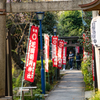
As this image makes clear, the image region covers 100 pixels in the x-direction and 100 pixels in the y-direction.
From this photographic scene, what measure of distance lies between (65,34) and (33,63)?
24342mm

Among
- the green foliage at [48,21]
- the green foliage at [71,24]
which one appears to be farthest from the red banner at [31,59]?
the green foliage at [71,24]

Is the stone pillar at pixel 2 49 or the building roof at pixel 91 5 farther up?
the building roof at pixel 91 5

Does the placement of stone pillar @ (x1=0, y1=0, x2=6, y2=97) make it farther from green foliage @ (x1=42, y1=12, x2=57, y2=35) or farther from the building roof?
green foliage @ (x1=42, y1=12, x2=57, y2=35)

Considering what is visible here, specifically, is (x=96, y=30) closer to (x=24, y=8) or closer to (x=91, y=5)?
(x=91, y=5)

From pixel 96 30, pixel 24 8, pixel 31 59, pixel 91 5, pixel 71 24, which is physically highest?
pixel 71 24

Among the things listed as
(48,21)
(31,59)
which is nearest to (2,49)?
(31,59)

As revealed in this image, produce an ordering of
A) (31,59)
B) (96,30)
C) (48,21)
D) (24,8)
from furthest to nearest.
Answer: (48,21) < (31,59) < (24,8) < (96,30)

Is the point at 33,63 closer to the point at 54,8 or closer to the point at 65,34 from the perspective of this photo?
the point at 54,8

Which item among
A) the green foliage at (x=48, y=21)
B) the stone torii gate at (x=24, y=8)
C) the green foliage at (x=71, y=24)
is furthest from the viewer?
the green foliage at (x=71, y=24)

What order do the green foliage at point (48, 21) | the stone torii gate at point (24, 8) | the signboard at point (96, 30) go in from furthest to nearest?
the green foliage at point (48, 21) → the stone torii gate at point (24, 8) → the signboard at point (96, 30)

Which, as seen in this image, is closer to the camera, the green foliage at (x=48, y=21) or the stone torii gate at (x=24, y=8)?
the stone torii gate at (x=24, y=8)

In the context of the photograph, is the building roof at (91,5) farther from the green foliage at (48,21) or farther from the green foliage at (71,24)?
the green foliage at (71,24)

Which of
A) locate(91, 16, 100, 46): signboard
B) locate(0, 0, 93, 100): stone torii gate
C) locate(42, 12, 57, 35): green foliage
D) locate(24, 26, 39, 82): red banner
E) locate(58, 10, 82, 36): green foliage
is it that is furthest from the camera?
locate(58, 10, 82, 36): green foliage

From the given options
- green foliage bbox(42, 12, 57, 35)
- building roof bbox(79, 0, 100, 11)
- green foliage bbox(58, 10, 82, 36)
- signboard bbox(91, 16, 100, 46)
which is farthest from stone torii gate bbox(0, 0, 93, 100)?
green foliage bbox(58, 10, 82, 36)
